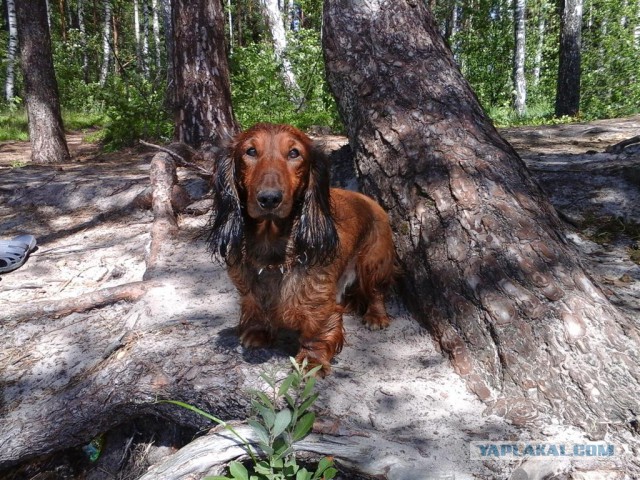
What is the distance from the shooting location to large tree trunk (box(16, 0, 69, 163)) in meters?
7.84

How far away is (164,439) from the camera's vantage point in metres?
2.64

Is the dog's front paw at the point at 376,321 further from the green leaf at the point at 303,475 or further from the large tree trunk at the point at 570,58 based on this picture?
the large tree trunk at the point at 570,58

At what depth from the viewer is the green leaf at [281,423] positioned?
1947 millimetres

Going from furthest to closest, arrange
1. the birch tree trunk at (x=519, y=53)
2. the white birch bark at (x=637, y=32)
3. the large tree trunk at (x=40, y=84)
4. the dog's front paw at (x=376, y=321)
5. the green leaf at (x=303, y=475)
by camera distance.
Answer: the birch tree trunk at (x=519, y=53), the white birch bark at (x=637, y=32), the large tree trunk at (x=40, y=84), the dog's front paw at (x=376, y=321), the green leaf at (x=303, y=475)

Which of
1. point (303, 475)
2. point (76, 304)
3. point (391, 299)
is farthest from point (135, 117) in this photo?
point (303, 475)

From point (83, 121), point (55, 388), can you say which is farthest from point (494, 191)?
point (83, 121)

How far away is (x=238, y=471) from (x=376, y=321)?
4.76ft

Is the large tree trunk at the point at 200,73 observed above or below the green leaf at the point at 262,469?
above

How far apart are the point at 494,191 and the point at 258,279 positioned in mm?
1496

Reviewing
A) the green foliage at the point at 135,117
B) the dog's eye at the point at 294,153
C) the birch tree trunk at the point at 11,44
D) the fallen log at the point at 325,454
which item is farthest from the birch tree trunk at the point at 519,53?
the birch tree trunk at the point at 11,44

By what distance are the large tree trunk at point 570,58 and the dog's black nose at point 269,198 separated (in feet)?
36.4

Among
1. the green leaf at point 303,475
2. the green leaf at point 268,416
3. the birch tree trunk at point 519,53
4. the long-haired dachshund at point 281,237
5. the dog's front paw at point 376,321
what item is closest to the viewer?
the green leaf at point 303,475

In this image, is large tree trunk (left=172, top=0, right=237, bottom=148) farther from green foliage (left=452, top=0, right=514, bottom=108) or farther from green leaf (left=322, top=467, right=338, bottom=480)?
green foliage (left=452, top=0, right=514, bottom=108)

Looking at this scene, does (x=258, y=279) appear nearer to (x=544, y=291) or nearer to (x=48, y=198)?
(x=544, y=291)
